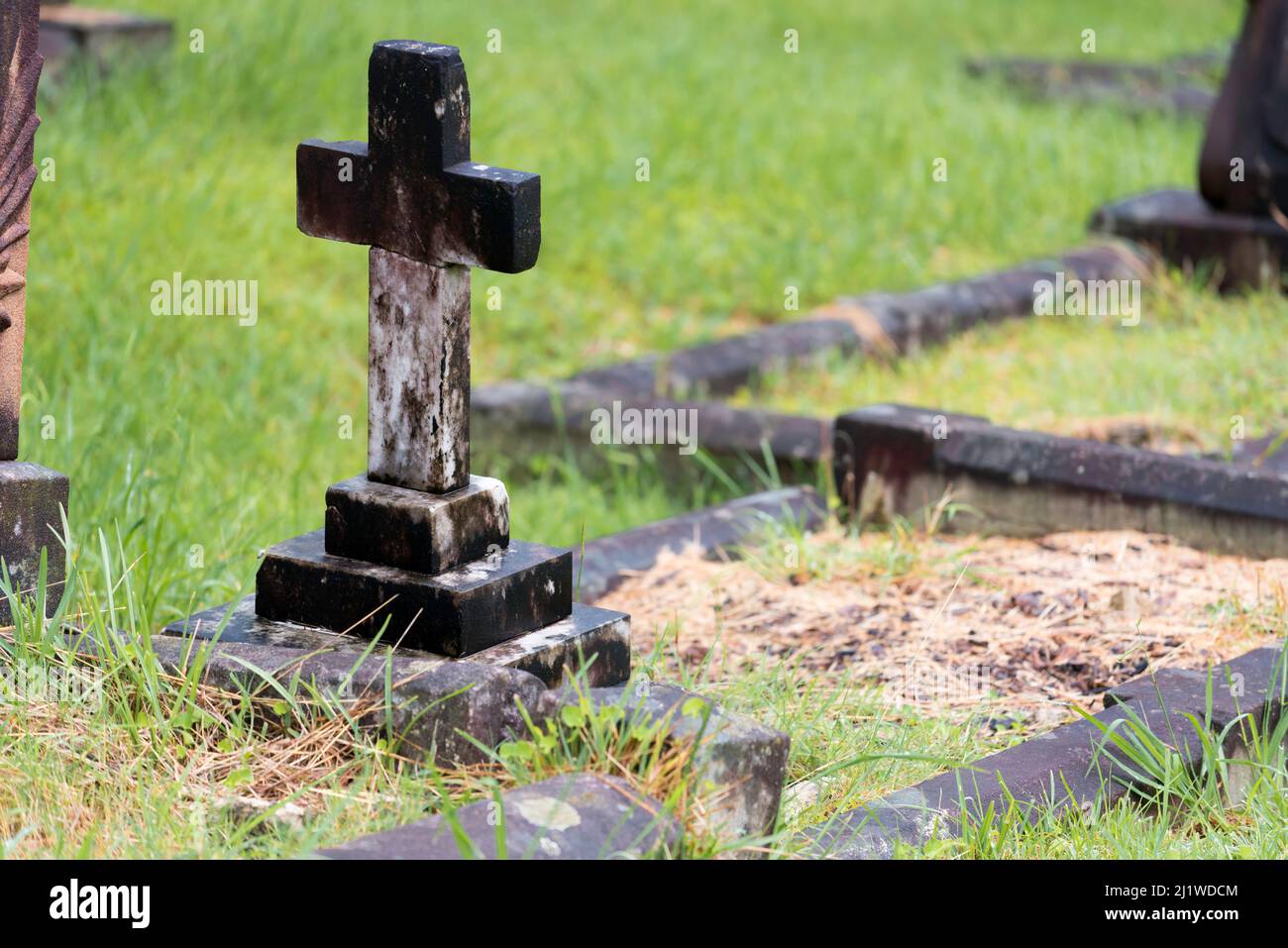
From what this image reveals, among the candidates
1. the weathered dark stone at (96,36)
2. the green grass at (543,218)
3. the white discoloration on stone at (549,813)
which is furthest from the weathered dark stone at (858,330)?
the white discoloration on stone at (549,813)

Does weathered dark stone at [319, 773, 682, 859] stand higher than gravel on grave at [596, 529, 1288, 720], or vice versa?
weathered dark stone at [319, 773, 682, 859]

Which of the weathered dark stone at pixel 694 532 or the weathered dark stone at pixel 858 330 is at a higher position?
the weathered dark stone at pixel 858 330

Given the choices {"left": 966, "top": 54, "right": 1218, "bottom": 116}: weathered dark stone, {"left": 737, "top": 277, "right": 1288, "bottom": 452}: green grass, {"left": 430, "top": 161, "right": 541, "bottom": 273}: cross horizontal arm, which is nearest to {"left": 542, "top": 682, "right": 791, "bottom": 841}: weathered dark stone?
{"left": 430, "top": 161, "right": 541, "bottom": 273}: cross horizontal arm

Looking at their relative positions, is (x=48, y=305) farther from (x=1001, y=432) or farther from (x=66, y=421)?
(x=1001, y=432)

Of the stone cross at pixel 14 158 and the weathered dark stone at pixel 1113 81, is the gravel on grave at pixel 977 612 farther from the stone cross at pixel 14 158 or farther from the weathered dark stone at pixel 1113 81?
the weathered dark stone at pixel 1113 81

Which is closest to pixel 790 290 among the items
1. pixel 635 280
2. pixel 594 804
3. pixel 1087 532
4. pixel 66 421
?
pixel 635 280

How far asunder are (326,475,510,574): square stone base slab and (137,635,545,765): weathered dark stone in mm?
232

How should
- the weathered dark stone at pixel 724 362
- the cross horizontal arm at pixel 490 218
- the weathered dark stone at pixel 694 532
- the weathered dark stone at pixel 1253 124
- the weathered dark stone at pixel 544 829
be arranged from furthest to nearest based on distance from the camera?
the weathered dark stone at pixel 1253 124 → the weathered dark stone at pixel 724 362 → the weathered dark stone at pixel 694 532 → the cross horizontal arm at pixel 490 218 → the weathered dark stone at pixel 544 829

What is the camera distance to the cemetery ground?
8.84 ft

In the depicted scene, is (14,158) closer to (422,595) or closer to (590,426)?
(422,595)

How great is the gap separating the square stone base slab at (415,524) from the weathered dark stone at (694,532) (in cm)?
118

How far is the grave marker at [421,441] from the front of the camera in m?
2.96

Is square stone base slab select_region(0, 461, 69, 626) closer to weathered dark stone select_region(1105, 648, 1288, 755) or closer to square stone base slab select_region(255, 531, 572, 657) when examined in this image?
square stone base slab select_region(255, 531, 572, 657)
